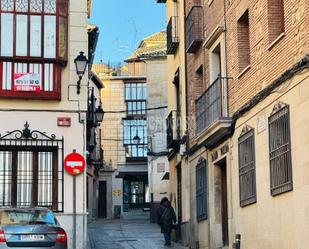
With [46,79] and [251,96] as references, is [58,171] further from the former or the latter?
[251,96]

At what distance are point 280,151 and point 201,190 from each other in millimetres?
7548

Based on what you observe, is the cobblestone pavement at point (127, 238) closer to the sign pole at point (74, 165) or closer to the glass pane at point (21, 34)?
the sign pole at point (74, 165)

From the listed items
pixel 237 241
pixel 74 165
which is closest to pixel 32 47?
pixel 74 165

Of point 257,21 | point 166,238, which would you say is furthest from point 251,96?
point 166,238

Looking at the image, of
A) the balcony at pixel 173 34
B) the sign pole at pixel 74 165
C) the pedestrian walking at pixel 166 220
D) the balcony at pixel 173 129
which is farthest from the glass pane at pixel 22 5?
the pedestrian walking at pixel 166 220

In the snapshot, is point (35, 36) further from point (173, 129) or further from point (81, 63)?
point (173, 129)

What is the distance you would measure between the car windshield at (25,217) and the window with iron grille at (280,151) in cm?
480

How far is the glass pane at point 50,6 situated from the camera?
18953 mm

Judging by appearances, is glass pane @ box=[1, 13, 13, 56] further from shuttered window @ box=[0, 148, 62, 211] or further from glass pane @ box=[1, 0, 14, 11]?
shuttered window @ box=[0, 148, 62, 211]

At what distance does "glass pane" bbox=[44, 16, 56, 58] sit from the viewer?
1877 centimetres

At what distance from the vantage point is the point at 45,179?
1866cm

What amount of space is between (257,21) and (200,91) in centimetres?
687

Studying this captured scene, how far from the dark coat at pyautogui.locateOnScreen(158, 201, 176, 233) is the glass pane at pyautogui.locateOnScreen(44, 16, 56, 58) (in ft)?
23.2

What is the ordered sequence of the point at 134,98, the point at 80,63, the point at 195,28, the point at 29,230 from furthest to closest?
1. the point at 134,98
2. the point at 195,28
3. the point at 80,63
4. the point at 29,230
